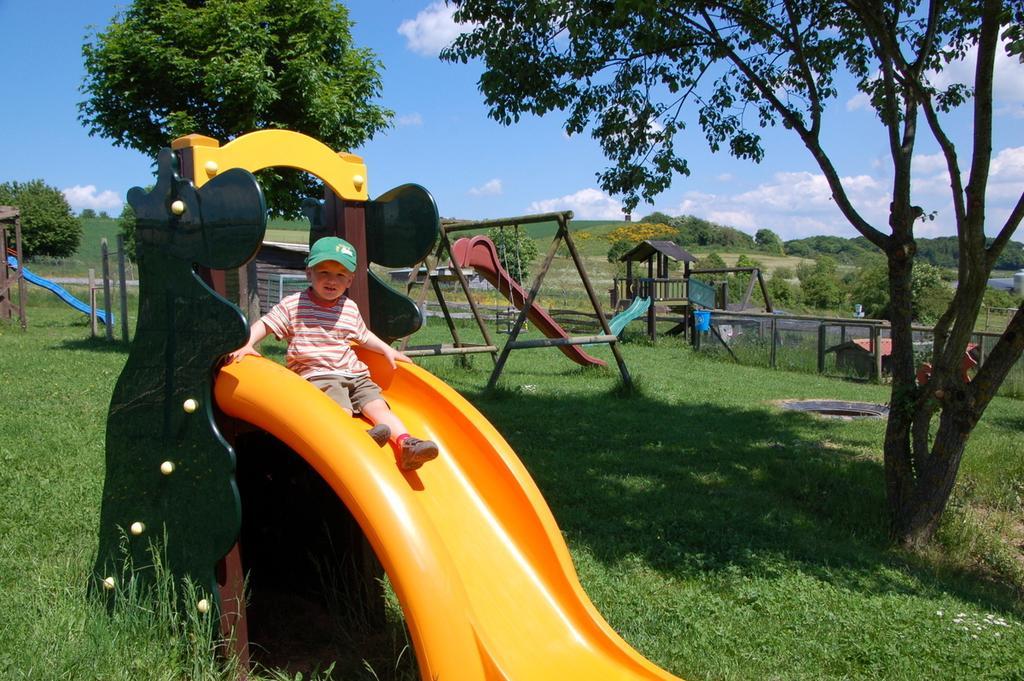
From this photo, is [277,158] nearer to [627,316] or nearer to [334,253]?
[334,253]

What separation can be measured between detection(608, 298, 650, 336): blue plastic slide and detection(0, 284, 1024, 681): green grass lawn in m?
7.73

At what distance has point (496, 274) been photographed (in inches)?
505

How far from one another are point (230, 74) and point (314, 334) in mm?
9164

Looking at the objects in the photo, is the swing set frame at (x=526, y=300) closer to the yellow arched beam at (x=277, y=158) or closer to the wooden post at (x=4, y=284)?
the yellow arched beam at (x=277, y=158)

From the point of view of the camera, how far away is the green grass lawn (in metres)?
3.17

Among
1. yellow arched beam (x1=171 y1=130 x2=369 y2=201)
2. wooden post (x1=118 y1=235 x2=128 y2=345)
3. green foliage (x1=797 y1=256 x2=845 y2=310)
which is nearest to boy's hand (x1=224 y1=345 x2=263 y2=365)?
yellow arched beam (x1=171 y1=130 x2=369 y2=201)

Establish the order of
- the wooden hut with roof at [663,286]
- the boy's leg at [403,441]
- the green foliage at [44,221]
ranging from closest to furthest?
the boy's leg at [403,441], the wooden hut with roof at [663,286], the green foliage at [44,221]

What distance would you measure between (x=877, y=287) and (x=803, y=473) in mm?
28997

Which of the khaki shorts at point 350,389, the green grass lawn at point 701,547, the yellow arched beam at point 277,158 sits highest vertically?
the yellow arched beam at point 277,158

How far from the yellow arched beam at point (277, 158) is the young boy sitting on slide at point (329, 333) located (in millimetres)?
335

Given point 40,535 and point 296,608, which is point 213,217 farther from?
point 40,535

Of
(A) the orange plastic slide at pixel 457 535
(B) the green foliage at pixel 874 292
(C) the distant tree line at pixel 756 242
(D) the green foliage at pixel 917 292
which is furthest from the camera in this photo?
(C) the distant tree line at pixel 756 242

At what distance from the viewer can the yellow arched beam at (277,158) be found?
309 centimetres

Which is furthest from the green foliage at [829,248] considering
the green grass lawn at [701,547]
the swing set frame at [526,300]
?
the green grass lawn at [701,547]
